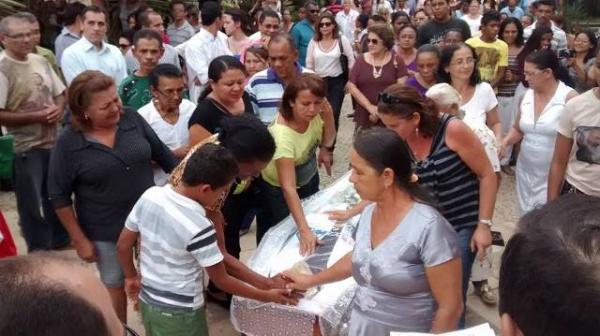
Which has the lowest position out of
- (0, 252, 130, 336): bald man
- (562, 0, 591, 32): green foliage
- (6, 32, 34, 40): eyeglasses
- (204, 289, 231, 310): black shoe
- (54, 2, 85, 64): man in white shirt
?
(562, 0, 591, 32): green foliage

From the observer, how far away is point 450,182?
300 cm

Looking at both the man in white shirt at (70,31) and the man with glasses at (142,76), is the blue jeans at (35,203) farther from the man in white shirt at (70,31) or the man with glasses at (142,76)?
the man in white shirt at (70,31)

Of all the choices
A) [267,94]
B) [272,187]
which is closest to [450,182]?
[272,187]

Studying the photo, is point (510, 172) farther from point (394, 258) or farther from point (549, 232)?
point (549, 232)

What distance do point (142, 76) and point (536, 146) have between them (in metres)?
2.85

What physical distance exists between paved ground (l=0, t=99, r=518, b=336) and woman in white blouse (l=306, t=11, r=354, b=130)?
0.71 meters

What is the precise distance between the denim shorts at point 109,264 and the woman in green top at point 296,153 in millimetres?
934

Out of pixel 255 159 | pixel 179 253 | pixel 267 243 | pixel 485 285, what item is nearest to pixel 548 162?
pixel 485 285

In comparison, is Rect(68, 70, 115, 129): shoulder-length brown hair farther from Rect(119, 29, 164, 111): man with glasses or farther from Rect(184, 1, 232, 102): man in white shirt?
Rect(184, 1, 232, 102): man in white shirt

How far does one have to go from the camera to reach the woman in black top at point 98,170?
2.99 metres

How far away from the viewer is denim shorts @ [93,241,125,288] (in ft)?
10.4

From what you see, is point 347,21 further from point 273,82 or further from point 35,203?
point 35,203

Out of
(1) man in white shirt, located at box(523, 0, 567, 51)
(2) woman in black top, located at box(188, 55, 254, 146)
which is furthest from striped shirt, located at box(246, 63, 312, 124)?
(1) man in white shirt, located at box(523, 0, 567, 51)

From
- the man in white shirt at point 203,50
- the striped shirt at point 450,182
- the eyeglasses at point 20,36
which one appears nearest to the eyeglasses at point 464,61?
the striped shirt at point 450,182
